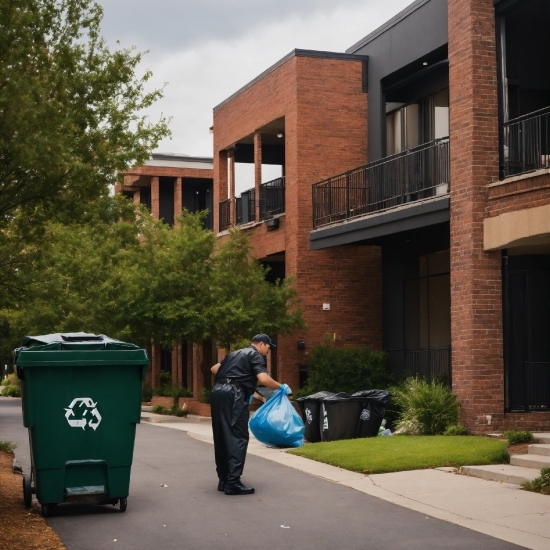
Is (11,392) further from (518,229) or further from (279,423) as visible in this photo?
(518,229)

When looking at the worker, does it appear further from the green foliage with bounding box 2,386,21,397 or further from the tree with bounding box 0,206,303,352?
the green foliage with bounding box 2,386,21,397

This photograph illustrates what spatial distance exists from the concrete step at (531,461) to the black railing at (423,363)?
600 cm

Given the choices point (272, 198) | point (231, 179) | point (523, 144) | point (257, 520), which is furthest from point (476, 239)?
point (231, 179)

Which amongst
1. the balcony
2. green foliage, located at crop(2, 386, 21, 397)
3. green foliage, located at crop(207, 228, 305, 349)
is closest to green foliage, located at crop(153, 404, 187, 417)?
green foliage, located at crop(207, 228, 305, 349)

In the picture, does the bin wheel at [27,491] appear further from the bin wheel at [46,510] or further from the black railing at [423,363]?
the black railing at [423,363]

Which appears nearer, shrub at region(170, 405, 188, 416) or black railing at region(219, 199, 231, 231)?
shrub at region(170, 405, 188, 416)

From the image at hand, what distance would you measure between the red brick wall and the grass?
864 cm

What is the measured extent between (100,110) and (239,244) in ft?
30.5

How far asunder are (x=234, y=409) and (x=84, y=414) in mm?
1836

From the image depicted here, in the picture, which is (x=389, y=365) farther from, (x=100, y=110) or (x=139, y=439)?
(x=100, y=110)

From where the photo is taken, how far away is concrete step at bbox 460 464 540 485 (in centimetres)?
1203

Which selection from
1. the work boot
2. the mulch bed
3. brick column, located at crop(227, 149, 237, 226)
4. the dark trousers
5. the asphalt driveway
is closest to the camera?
the mulch bed

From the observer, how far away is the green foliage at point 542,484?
11.2 meters

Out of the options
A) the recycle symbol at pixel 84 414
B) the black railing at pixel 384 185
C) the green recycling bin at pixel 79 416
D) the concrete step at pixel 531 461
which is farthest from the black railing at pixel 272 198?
the recycle symbol at pixel 84 414
